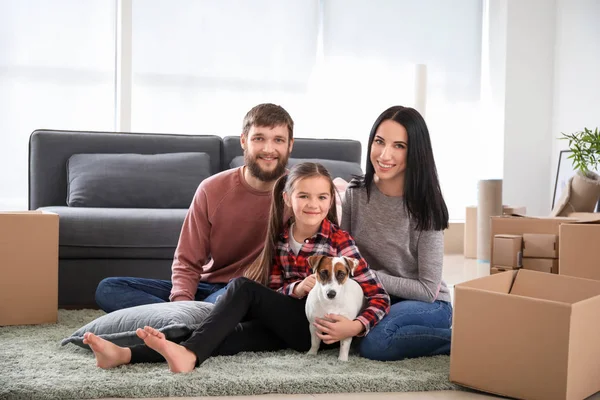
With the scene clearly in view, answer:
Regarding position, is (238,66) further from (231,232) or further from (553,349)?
(553,349)

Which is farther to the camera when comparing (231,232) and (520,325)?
(231,232)

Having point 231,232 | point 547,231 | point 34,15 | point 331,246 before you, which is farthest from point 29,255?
point 34,15

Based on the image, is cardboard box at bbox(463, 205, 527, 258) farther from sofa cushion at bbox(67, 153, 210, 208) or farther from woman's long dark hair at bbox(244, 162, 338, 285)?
woman's long dark hair at bbox(244, 162, 338, 285)

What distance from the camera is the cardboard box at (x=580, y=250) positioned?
7.75ft

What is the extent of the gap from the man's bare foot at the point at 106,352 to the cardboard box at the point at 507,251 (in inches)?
70.2

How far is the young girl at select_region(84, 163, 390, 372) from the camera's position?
193cm

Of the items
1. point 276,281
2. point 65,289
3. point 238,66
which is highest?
point 238,66

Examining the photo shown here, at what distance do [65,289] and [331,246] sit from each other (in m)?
1.41

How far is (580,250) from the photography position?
2391mm

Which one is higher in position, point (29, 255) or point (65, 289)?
point (29, 255)

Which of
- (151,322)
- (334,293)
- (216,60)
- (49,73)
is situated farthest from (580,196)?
(49,73)

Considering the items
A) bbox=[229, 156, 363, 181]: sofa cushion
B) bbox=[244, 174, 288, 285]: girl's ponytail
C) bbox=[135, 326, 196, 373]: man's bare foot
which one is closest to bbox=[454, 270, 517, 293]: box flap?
bbox=[244, 174, 288, 285]: girl's ponytail

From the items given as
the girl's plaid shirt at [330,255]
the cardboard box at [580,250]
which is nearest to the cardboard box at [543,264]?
the cardboard box at [580,250]

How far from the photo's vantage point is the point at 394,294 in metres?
2.20
